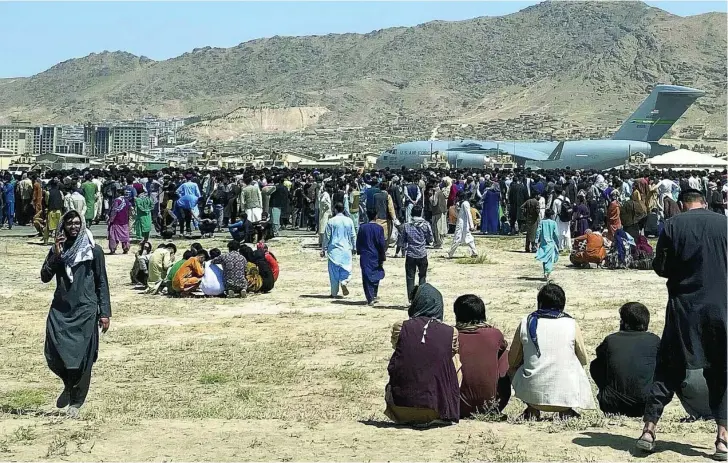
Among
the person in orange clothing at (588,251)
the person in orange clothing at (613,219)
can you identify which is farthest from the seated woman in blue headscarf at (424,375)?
the person in orange clothing at (588,251)

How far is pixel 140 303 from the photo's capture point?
562 inches

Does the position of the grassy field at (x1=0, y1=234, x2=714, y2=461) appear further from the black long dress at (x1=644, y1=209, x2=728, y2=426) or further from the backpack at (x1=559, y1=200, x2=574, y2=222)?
the backpack at (x1=559, y1=200, x2=574, y2=222)

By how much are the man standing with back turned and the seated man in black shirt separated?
56.0 inches

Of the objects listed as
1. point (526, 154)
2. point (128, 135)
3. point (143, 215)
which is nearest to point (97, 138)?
point (128, 135)

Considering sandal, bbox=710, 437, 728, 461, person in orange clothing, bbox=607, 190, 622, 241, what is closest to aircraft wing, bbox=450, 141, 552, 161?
person in orange clothing, bbox=607, 190, 622, 241

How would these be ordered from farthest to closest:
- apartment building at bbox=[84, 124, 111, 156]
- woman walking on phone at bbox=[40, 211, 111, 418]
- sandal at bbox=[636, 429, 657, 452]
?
apartment building at bbox=[84, 124, 111, 156] → woman walking on phone at bbox=[40, 211, 111, 418] → sandal at bbox=[636, 429, 657, 452]

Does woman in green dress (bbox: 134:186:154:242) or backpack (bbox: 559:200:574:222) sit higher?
backpack (bbox: 559:200:574:222)

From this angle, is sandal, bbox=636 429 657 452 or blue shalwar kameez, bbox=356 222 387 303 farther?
blue shalwar kameez, bbox=356 222 387 303

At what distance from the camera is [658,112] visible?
2778 inches

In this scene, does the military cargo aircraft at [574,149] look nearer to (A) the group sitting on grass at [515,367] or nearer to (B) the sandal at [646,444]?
(A) the group sitting on grass at [515,367]

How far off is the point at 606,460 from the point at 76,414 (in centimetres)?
383

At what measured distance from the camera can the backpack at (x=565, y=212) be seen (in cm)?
1894

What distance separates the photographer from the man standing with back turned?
19.7ft

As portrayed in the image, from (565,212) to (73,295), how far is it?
41.9 ft
